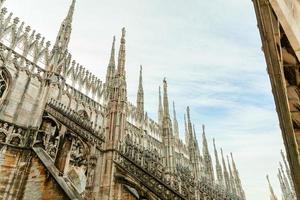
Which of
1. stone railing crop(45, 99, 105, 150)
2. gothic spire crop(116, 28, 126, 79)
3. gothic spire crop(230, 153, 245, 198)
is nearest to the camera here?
stone railing crop(45, 99, 105, 150)

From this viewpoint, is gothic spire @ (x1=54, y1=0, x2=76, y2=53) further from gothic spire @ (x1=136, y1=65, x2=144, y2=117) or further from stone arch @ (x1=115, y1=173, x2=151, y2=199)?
gothic spire @ (x1=136, y1=65, x2=144, y2=117)

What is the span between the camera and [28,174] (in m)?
8.98

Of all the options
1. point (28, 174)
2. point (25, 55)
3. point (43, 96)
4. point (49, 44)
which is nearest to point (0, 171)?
point (28, 174)

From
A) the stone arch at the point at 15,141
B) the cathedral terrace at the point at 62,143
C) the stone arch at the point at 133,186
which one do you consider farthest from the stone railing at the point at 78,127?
the stone arch at the point at 15,141

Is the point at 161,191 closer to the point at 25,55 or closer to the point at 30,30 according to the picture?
the point at 25,55

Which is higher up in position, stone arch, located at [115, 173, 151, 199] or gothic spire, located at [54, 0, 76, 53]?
gothic spire, located at [54, 0, 76, 53]

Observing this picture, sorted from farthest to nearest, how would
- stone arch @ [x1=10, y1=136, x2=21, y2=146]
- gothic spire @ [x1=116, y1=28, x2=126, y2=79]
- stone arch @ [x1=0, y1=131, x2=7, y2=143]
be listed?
gothic spire @ [x1=116, y1=28, x2=126, y2=79]
stone arch @ [x1=10, y1=136, x2=21, y2=146]
stone arch @ [x1=0, y1=131, x2=7, y2=143]

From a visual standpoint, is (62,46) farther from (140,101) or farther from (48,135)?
(140,101)

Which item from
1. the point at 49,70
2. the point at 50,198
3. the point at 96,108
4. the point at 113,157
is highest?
the point at 96,108

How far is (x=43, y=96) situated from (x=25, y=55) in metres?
5.59

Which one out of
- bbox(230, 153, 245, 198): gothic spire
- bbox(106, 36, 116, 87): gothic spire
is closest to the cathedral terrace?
bbox(106, 36, 116, 87): gothic spire

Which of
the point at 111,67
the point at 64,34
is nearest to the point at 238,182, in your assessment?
the point at 111,67

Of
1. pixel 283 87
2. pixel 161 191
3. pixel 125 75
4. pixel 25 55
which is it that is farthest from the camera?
pixel 25 55

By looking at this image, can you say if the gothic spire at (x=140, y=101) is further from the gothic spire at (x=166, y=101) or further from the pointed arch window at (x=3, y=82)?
the pointed arch window at (x=3, y=82)
